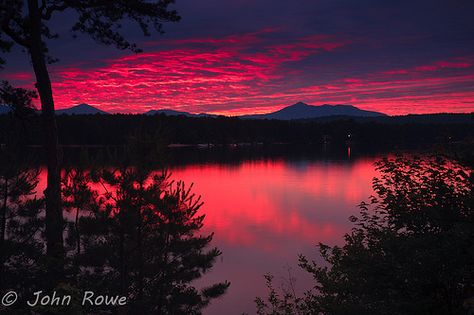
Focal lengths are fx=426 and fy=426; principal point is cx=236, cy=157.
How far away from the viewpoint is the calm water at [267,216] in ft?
84.5

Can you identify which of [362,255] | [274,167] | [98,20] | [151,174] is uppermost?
[98,20]

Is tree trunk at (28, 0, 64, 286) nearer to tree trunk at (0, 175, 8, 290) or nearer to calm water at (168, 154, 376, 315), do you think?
tree trunk at (0, 175, 8, 290)

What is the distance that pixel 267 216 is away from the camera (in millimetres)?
46469

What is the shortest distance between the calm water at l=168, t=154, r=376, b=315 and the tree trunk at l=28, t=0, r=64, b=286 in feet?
34.2

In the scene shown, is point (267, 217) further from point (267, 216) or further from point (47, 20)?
point (47, 20)

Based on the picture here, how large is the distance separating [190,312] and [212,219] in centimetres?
2748

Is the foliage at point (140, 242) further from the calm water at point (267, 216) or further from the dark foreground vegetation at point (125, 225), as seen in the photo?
the calm water at point (267, 216)

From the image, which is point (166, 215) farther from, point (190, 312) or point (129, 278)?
point (190, 312)

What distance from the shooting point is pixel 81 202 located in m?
17.0

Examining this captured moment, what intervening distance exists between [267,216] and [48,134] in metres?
36.0

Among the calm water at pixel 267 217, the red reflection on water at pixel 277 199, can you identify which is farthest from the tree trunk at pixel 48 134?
the red reflection on water at pixel 277 199

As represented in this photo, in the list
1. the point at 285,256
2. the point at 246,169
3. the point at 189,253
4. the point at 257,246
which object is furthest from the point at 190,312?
the point at 246,169

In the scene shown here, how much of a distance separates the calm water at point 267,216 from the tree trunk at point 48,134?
10414 millimetres

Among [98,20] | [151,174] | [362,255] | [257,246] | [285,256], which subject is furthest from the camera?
→ [257,246]
